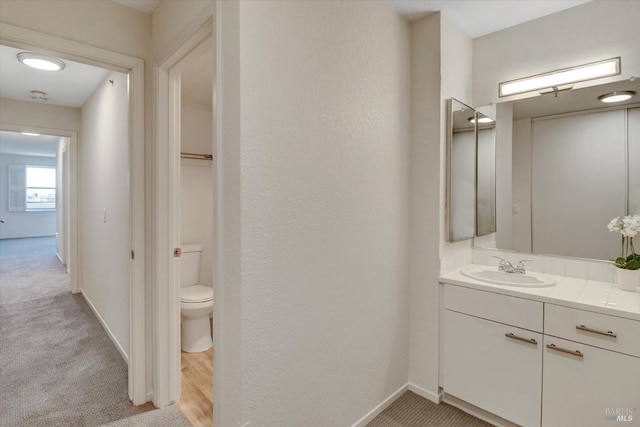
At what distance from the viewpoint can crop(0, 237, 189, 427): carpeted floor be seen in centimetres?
189

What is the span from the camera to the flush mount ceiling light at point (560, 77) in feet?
6.13

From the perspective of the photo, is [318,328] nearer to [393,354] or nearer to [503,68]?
[393,354]

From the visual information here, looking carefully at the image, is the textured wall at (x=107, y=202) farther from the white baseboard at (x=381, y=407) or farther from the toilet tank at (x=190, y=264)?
the white baseboard at (x=381, y=407)

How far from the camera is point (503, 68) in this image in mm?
2258

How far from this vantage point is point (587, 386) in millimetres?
1515

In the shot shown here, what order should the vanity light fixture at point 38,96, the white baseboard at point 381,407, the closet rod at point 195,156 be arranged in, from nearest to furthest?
1. the white baseboard at point 381,407
2. the closet rod at point 195,156
3. the vanity light fixture at point 38,96

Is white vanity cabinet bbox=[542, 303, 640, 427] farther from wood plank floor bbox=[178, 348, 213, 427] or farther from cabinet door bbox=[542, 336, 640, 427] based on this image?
wood plank floor bbox=[178, 348, 213, 427]

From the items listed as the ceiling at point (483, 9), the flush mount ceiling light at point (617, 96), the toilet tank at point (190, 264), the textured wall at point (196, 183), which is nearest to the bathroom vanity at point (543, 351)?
the flush mount ceiling light at point (617, 96)

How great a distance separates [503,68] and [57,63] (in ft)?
11.4

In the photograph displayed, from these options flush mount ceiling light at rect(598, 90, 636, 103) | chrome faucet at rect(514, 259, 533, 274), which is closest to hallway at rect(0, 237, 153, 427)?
chrome faucet at rect(514, 259, 533, 274)

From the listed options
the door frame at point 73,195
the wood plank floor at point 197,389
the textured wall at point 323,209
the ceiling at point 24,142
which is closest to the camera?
the textured wall at point 323,209

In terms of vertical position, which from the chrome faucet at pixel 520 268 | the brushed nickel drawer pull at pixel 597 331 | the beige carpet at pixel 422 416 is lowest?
the beige carpet at pixel 422 416

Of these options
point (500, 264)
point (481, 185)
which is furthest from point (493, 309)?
point (481, 185)

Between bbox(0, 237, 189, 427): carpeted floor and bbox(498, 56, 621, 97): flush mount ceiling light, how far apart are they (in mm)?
2988
